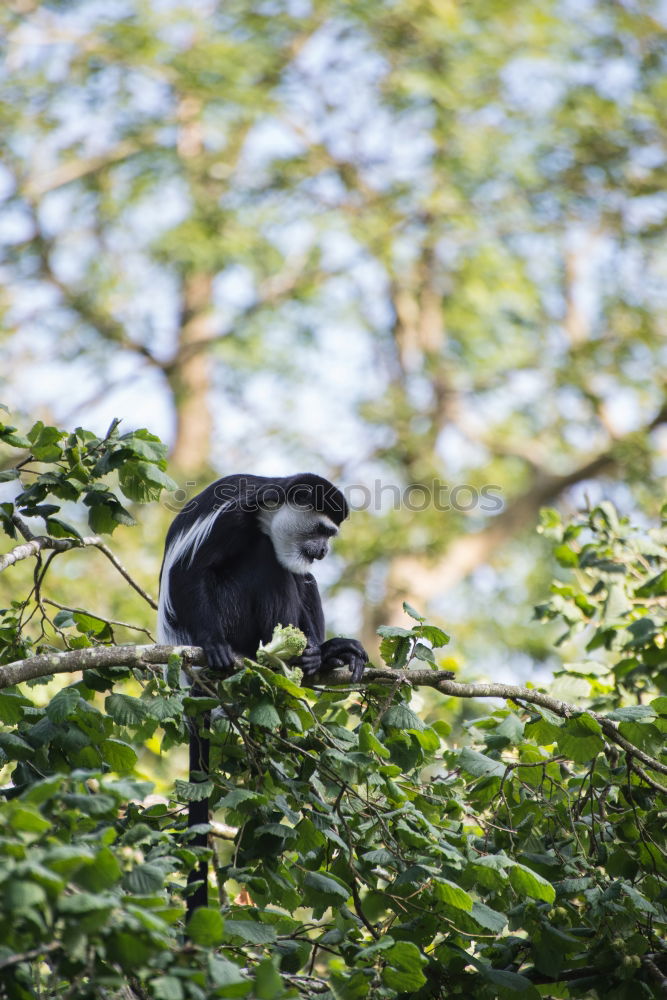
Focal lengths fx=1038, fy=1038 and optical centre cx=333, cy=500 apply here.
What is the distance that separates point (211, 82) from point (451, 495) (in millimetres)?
4238

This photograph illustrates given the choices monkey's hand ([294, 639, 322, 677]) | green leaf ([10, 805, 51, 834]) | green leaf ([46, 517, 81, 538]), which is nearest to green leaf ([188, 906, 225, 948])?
green leaf ([10, 805, 51, 834])

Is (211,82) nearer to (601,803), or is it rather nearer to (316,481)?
(316,481)

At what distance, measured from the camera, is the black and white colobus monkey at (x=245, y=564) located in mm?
3164

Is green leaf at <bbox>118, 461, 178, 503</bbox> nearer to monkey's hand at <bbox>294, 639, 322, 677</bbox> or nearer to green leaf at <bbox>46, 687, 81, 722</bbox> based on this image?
green leaf at <bbox>46, 687, 81, 722</bbox>

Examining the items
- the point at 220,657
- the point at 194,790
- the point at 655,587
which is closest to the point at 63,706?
the point at 194,790

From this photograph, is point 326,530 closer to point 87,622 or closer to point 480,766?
point 87,622

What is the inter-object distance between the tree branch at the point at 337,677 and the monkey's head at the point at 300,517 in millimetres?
840

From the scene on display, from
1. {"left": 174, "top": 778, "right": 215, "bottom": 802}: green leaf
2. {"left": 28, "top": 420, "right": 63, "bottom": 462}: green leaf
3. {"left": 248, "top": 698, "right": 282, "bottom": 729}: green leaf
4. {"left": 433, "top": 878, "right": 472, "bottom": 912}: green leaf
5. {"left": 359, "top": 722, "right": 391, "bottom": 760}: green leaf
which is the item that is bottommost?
{"left": 433, "top": 878, "right": 472, "bottom": 912}: green leaf

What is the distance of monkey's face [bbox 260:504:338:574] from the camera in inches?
128

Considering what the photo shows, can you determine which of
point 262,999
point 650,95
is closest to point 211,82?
point 650,95

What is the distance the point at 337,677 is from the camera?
8.29 ft

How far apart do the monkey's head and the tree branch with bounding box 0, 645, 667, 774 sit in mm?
840

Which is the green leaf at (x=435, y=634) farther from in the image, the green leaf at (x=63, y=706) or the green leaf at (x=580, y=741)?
the green leaf at (x=63, y=706)

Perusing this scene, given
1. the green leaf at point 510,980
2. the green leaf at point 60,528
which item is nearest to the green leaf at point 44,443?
the green leaf at point 60,528
